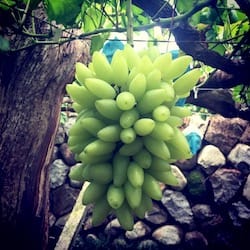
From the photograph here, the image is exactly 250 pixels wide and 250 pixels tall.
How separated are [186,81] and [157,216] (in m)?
2.88

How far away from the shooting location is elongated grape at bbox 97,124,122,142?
605mm

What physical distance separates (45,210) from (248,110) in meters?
1.44

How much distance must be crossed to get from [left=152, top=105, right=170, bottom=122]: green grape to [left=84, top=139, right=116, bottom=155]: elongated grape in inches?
4.3

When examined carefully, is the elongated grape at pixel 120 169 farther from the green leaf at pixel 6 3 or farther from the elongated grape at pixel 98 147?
the green leaf at pixel 6 3

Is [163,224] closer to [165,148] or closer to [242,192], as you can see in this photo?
[242,192]

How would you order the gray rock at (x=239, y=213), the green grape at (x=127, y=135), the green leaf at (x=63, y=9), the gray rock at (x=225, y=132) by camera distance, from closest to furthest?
the green grape at (x=127, y=135) < the green leaf at (x=63, y=9) < the gray rock at (x=239, y=213) < the gray rock at (x=225, y=132)

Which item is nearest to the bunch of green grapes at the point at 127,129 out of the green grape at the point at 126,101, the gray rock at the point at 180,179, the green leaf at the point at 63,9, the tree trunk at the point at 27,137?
the green grape at the point at 126,101

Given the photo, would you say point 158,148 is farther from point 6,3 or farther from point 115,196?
point 6,3

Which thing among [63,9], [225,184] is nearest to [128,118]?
[63,9]

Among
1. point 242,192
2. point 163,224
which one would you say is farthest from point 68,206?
point 242,192

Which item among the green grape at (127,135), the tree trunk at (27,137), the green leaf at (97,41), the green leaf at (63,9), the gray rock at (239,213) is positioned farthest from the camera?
the gray rock at (239,213)

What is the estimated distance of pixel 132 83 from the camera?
24.6 inches

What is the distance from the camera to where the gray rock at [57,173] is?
348cm

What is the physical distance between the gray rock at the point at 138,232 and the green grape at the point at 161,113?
2899 mm
